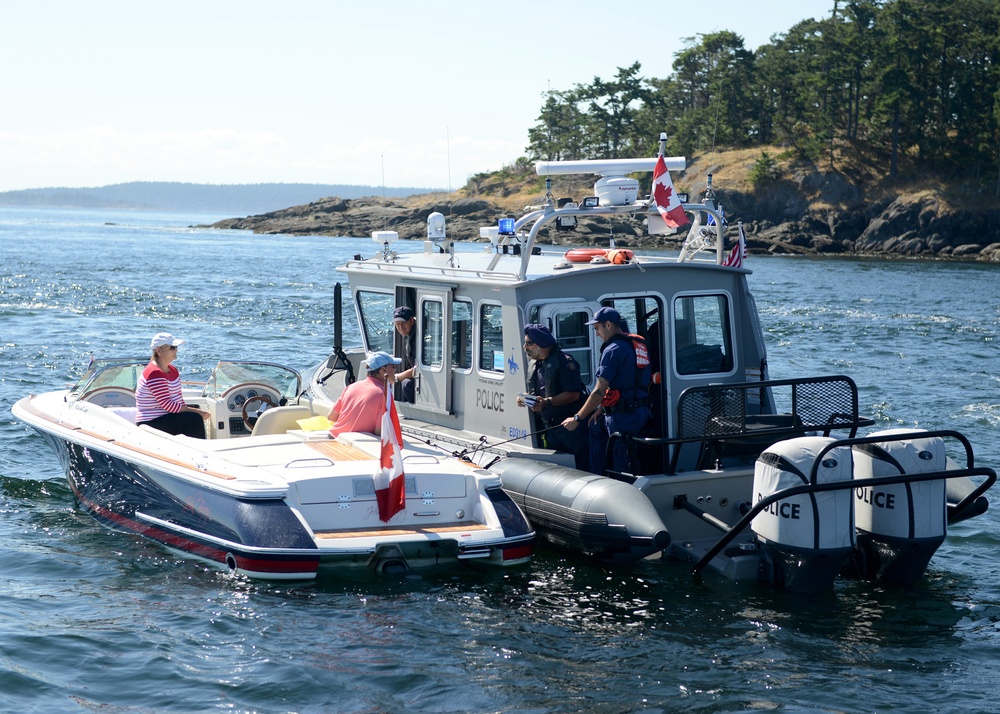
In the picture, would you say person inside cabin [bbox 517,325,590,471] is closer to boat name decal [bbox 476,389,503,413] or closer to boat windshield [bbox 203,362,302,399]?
boat name decal [bbox 476,389,503,413]

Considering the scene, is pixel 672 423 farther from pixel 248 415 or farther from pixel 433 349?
pixel 248 415

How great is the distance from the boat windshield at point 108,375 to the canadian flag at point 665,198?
18.9ft

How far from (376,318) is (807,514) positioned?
16.8 ft

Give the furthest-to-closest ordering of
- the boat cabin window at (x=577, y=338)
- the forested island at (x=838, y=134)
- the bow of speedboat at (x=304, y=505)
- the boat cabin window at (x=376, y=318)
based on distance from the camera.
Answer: the forested island at (x=838, y=134) < the boat cabin window at (x=376, y=318) < the boat cabin window at (x=577, y=338) < the bow of speedboat at (x=304, y=505)

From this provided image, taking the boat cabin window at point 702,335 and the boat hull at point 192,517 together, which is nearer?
the boat hull at point 192,517

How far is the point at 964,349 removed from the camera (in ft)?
81.1

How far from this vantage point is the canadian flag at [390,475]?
848cm

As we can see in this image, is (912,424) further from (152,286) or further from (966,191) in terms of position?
(966,191)

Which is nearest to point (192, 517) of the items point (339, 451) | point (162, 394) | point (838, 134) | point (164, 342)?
point (339, 451)

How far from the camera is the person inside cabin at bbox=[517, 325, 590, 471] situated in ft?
30.0

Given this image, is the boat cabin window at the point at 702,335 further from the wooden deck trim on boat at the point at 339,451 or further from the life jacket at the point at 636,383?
the wooden deck trim on boat at the point at 339,451

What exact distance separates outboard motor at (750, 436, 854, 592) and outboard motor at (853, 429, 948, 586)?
341 millimetres

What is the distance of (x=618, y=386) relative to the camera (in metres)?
9.09

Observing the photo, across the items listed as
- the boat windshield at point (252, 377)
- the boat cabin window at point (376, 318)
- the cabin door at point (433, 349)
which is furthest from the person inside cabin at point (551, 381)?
the boat windshield at point (252, 377)
